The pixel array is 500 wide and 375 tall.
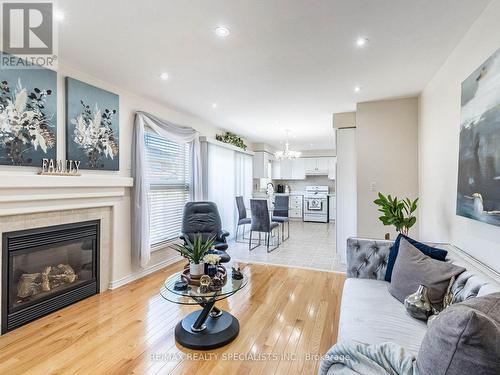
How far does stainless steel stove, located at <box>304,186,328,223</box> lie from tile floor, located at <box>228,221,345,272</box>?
2080mm

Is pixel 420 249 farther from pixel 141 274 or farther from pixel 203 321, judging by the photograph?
pixel 141 274

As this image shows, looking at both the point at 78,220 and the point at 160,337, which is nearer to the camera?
the point at 160,337

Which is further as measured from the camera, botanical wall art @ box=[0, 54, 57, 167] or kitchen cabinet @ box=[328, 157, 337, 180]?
kitchen cabinet @ box=[328, 157, 337, 180]

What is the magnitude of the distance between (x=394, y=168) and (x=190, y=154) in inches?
129

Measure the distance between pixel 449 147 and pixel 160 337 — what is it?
308cm

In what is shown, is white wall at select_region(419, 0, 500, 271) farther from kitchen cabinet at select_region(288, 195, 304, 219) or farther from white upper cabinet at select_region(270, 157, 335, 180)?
kitchen cabinet at select_region(288, 195, 304, 219)

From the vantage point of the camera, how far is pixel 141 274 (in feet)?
12.1

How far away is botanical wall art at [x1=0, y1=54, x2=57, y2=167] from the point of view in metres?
2.27

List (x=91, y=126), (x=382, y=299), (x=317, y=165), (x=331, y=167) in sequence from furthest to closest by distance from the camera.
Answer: (x=317, y=165), (x=331, y=167), (x=91, y=126), (x=382, y=299)

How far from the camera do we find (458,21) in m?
1.97

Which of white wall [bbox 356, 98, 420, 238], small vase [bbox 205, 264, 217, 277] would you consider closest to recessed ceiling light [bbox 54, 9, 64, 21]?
small vase [bbox 205, 264, 217, 277]

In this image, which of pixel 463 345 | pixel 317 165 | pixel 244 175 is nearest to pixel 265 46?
pixel 463 345

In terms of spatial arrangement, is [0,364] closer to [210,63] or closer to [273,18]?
[210,63]

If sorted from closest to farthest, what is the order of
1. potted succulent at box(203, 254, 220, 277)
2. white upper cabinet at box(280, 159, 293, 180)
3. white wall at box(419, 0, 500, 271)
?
white wall at box(419, 0, 500, 271)
potted succulent at box(203, 254, 220, 277)
white upper cabinet at box(280, 159, 293, 180)
